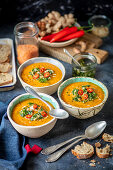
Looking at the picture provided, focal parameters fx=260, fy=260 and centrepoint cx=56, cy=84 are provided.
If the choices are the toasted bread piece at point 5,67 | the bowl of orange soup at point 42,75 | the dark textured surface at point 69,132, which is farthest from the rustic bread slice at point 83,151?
the toasted bread piece at point 5,67

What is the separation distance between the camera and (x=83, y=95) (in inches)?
103

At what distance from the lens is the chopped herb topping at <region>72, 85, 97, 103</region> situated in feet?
8.54

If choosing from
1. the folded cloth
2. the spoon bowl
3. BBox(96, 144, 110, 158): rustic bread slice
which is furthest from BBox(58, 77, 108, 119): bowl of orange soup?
the folded cloth

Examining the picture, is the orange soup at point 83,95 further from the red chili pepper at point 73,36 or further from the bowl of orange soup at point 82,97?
the red chili pepper at point 73,36

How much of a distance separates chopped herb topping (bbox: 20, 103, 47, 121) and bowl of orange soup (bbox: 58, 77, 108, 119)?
24 centimetres

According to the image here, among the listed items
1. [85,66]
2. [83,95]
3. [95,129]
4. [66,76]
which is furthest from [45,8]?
[95,129]

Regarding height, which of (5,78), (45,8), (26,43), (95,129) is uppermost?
(45,8)

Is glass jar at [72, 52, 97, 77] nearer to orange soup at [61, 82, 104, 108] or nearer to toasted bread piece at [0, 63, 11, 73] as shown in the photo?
orange soup at [61, 82, 104, 108]

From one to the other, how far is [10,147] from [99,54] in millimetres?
1828

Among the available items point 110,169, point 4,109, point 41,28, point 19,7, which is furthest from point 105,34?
point 110,169

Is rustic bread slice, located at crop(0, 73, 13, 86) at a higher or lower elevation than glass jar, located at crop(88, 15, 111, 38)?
lower

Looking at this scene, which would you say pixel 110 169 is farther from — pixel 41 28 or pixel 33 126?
pixel 41 28

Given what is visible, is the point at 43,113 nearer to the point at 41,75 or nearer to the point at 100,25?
the point at 41,75

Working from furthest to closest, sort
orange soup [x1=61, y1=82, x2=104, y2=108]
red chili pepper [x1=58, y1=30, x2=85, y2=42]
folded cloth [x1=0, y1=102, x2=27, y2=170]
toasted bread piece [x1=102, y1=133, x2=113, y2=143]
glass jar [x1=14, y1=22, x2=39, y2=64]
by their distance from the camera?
red chili pepper [x1=58, y1=30, x2=85, y2=42] < glass jar [x1=14, y1=22, x2=39, y2=64] < orange soup [x1=61, y1=82, x2=104, y2=108] < toasted bread piece [x1=102, y1=133, x2=113, y2=143] < folded cloth [x1=0, y1=102, x2=27, y2=170]
